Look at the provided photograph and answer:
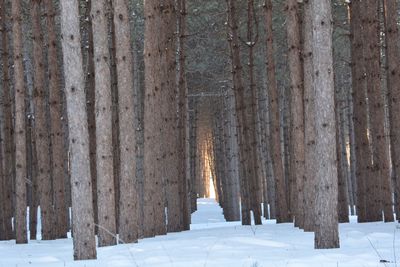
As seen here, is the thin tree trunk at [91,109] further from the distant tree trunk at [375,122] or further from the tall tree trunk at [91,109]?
the distant tree trunk at [375,122]

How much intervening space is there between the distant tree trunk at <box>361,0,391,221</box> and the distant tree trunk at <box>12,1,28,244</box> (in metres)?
6.69

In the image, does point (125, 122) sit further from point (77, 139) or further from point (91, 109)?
point (91, 109)

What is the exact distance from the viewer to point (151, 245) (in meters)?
9.02

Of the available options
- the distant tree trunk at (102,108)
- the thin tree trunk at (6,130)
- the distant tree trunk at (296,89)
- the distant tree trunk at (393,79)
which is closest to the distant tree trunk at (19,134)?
the thin tree trunk at (6,130)

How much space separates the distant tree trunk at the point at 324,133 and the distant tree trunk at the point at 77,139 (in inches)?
111

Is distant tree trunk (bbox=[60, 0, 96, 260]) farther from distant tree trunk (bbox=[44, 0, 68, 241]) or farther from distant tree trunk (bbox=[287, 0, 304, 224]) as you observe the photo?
distant tree trunk (bbox=[44, 0, 68, 241])

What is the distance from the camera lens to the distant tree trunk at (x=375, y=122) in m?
12.1

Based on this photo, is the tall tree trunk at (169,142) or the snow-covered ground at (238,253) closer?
the snow-covered ground at (238,253)

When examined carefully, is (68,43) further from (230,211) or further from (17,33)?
(230,211)

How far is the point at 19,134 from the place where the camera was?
37.0 ft

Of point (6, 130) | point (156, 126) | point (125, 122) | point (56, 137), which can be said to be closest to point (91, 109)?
point (6, 130)

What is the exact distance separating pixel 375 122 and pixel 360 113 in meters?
0.57

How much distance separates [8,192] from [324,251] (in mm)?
8702

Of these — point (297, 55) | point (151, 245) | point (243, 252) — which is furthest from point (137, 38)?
point (243, 252)
